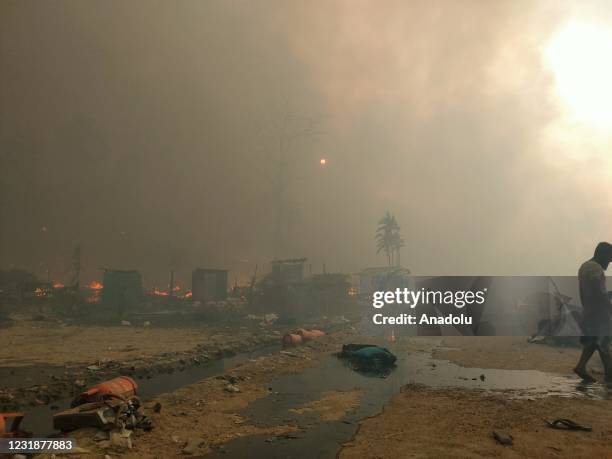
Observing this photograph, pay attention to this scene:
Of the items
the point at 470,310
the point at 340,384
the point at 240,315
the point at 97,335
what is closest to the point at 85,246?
the point at 240,315

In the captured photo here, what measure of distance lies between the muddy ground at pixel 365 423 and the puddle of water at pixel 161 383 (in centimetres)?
129

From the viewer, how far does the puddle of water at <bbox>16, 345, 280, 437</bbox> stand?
722 centimetres

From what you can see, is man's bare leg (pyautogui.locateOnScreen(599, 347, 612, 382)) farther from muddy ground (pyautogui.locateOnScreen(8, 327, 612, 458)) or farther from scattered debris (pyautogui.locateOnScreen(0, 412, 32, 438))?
scattered debris (pyautogui.locateOnScreen(0, 412, 32, 438))

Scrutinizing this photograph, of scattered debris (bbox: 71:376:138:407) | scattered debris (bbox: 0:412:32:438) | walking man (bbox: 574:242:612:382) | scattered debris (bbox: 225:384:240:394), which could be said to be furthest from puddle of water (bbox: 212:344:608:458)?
scattered debris (bbox: 0:412:32:438)

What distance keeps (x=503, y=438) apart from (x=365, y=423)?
2048 millimetres

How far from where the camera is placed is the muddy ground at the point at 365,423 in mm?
5328

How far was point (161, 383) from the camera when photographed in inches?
418

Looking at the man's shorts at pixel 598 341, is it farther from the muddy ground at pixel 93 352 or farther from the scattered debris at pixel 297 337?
the muddy ground at pixel 93 352

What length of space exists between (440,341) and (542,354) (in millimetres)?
5839

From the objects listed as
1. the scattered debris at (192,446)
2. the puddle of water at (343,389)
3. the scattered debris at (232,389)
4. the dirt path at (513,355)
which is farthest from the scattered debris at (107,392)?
the dirt path at (513,355)

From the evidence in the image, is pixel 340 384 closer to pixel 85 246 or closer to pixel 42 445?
pixel 42 445

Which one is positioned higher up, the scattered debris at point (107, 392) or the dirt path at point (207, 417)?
the scattered debris at point (107, 392)

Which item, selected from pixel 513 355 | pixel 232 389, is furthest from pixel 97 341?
pixel 513 355

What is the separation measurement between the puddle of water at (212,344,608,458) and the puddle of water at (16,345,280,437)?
2.70 metres
